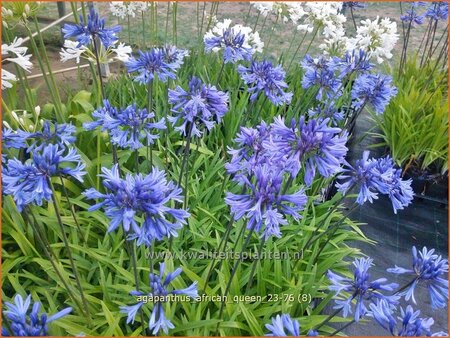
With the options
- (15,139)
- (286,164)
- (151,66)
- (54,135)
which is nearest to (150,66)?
(151,66)

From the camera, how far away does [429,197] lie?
3.95 metres

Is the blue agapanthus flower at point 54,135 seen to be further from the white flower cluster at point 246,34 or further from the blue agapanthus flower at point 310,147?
the white flower cluster at point 246,34

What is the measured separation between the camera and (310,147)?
4.86 ft

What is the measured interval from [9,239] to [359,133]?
344 cm

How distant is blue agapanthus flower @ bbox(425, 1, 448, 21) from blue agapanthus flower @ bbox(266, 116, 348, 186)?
3.21m

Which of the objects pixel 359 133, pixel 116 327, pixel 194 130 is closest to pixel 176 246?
pixel 116 327

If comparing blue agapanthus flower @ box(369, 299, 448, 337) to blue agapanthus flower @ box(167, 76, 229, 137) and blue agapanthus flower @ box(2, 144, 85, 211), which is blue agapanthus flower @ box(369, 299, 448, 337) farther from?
blue agapanthus flower @ box(2, 144, 85, 211)

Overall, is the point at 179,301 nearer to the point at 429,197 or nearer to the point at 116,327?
the point at 116,327

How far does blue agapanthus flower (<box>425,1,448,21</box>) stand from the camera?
4.03m

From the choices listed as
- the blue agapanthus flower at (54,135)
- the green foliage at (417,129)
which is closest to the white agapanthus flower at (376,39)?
the green foliage at (417,129)

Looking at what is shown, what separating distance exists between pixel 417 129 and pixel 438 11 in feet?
3.58

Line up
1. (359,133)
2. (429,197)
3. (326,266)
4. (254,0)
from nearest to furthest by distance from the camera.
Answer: (326,266) → (254,0) → (429,197) → (359,133)

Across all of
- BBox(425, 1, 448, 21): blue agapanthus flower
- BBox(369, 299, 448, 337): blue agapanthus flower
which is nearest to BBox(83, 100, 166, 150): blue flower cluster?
BBox(369, 299, 448, 337): blue agapanthus flower

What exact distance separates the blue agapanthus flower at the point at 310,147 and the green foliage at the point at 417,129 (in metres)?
2.69
